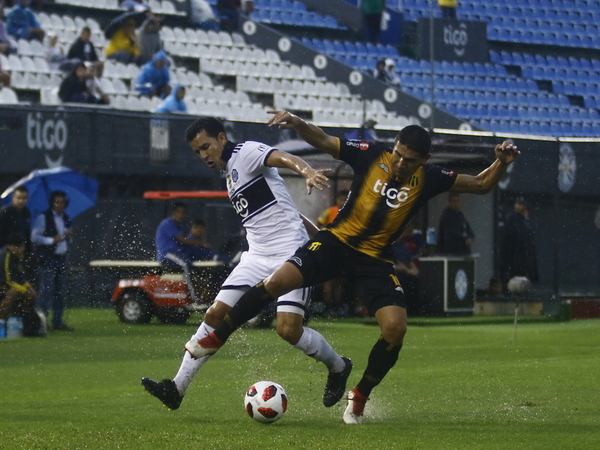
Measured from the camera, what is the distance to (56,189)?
46.2ft

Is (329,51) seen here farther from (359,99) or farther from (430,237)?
(430,237)

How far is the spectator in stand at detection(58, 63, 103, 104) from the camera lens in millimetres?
17000

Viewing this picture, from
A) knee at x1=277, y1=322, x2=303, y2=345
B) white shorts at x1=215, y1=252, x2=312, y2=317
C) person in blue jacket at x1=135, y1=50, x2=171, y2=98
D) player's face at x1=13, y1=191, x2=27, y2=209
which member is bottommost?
player's face at x1=13, y1=191, x2=27, y2=209

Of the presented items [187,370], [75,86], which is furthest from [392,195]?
[75,86]

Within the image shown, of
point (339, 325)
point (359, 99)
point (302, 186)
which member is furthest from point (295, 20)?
point (339, 325)

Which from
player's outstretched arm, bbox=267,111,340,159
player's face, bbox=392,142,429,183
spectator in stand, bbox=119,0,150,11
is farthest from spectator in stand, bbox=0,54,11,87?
player's face, bbox=392,142,429,183

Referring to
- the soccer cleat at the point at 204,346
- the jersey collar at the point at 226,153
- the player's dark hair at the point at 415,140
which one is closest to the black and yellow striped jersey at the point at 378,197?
the player's dark hair at the point at 415,140

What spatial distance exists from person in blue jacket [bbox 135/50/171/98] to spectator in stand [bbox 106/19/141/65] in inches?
34.0

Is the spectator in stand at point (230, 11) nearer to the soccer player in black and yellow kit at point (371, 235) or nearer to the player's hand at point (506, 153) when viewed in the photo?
the soccer player in black and yellow kit at point (371, 235)

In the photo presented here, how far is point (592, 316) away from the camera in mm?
16562

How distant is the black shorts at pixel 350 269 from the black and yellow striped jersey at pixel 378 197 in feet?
0.20

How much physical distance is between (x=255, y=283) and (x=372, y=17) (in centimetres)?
2219

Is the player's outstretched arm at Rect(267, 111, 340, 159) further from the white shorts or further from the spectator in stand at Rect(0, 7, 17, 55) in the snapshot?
the spectator in stand at Rect(0, 7, 17, 55)

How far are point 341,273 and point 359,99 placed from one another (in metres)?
17.5
